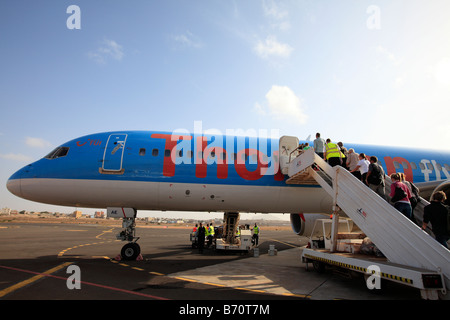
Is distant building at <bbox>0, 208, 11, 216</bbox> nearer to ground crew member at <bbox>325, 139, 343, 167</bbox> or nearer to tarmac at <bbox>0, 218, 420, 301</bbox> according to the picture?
tarmac at <bbox>0, 218, 420, 301</bbox>

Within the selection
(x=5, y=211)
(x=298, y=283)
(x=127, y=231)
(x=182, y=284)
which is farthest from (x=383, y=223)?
(x=5, y=211)

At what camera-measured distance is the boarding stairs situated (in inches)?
203

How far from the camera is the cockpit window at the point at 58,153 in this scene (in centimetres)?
1188

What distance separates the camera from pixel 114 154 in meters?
11.7

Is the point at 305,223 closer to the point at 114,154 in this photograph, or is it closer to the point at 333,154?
the point at 333,154

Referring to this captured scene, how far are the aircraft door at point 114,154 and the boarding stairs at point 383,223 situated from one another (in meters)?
7.82

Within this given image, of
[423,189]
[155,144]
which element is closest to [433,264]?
[423,189]

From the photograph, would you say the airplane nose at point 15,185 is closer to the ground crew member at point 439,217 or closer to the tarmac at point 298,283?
the tarmac at point 298,283

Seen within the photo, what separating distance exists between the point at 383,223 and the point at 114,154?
10441mm

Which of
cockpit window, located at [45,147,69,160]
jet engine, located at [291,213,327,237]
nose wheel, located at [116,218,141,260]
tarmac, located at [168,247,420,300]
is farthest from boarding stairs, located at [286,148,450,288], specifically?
cockpit window, located at [45,147,69,160]

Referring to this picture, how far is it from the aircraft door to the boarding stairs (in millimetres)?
7824

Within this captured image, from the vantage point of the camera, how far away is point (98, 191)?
11289 millimetres

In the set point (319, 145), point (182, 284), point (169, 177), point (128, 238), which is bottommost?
point (182, 284)
